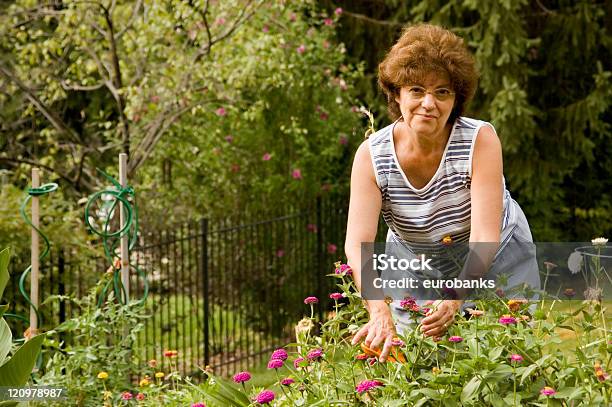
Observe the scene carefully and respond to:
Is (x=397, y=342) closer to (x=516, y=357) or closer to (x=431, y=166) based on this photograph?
(x=516, y=357)

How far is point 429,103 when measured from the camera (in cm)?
247

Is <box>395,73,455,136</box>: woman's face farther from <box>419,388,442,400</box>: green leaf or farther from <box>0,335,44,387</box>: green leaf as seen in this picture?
<box>0,335,44,387</box>: green leaf

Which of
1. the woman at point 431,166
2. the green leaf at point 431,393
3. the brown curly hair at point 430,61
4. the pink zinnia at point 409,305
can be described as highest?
the brown curly hair at point 430,61

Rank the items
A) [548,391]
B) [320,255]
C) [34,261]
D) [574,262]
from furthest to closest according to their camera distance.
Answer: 1. [320,255]
2. [34,261]
3. [574,262]
4. [548,391]

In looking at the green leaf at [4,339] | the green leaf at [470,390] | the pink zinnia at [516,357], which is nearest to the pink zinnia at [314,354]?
the green leaf at [470,390]

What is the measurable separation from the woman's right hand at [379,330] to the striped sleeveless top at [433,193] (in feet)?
1.69

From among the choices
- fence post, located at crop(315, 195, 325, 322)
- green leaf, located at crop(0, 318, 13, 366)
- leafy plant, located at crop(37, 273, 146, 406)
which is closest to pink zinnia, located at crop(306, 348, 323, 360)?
green leaf, located at crop(0, 318, 13, 366)

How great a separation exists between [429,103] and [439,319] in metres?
0.62

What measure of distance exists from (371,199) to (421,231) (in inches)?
9.4

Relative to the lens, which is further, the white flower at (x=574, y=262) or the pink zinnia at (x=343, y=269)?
the pink zinnia at (x=343, y=269)

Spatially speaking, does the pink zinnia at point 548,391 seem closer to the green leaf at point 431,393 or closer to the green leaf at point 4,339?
the green leaf at point 431,393

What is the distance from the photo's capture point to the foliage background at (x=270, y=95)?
723 cm

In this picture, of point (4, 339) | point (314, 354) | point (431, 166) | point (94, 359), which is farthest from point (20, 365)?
point (431, 166)

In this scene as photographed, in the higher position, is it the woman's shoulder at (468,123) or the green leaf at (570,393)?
the woman's shoulder at (468,123)
